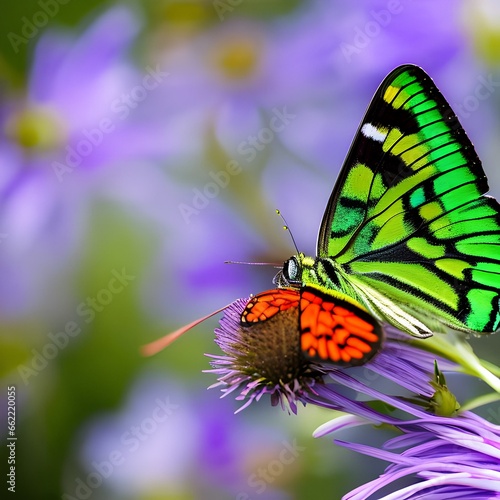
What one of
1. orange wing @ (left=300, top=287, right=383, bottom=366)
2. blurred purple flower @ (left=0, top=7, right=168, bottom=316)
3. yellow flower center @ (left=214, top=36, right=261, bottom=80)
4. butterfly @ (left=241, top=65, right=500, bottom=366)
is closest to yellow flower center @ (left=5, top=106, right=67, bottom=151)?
blurred purple flower @ (left=0, top=7, right=168, bottom=316)

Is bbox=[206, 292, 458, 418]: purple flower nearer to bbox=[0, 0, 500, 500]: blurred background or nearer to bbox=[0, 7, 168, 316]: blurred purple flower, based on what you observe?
bbox=[0, 0, 500, 500]: blurred background

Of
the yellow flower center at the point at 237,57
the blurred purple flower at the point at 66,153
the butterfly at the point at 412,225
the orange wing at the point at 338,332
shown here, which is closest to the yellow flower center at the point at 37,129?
the blurred purple flower at the point at 66,153
